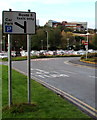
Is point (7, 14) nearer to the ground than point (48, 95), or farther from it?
farther from it

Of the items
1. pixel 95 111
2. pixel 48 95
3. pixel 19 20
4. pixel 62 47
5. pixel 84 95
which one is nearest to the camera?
pixel 19 20

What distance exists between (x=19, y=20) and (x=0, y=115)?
8.18ft

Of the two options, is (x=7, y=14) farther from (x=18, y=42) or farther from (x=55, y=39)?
(x=55, y=39)

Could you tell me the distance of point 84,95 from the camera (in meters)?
10.5

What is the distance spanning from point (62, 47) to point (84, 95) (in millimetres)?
95274

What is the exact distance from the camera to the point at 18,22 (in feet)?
23.5

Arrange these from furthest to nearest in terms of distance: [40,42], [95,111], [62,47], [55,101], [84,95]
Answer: [62,47] < [40,42] < [84,95] < [55,101] < [95,111]

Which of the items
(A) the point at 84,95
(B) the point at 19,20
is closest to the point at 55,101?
(A) the point at 84,95

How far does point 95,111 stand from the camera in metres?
7.64

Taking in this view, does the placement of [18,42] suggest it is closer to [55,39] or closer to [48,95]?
[55,39]

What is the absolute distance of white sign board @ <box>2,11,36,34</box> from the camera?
7043 mm

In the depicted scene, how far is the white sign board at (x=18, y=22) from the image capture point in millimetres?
7043

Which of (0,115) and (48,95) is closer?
(0,115)

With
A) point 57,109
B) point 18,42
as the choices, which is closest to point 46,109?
point 57,109
